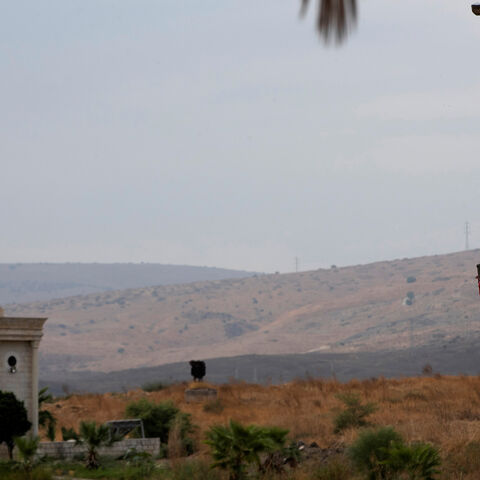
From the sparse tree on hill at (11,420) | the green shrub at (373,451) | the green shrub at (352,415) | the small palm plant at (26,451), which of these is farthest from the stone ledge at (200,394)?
the green shrub at (373,451)

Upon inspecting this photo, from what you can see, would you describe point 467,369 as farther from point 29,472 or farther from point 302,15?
point 302,15

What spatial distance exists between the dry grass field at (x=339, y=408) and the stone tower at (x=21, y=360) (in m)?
4.85

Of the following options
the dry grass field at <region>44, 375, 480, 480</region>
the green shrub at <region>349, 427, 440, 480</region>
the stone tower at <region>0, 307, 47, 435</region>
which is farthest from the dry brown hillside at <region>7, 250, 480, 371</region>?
the green shrub at <region>349, 427, 440, 480</region>

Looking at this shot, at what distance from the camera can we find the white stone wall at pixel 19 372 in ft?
87.6

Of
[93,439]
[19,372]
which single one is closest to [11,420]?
[19,372]

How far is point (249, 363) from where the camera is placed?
338 ft

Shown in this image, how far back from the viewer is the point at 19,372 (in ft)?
88.4

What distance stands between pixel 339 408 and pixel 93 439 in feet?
40.8

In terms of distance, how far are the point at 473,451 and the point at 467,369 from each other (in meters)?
67.8

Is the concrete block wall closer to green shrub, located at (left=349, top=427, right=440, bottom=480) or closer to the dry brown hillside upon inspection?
green shrub, located at (left=349, top=427, right=440, bottom=480)

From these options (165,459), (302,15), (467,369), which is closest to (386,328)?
(467,369)

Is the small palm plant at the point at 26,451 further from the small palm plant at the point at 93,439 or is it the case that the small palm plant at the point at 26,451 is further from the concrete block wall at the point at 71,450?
the concrete block wall at the point at 71,450

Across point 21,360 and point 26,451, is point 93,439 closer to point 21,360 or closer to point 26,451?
point 26,451

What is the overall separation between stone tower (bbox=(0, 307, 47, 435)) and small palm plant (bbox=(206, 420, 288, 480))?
Result: 23.4 feet
